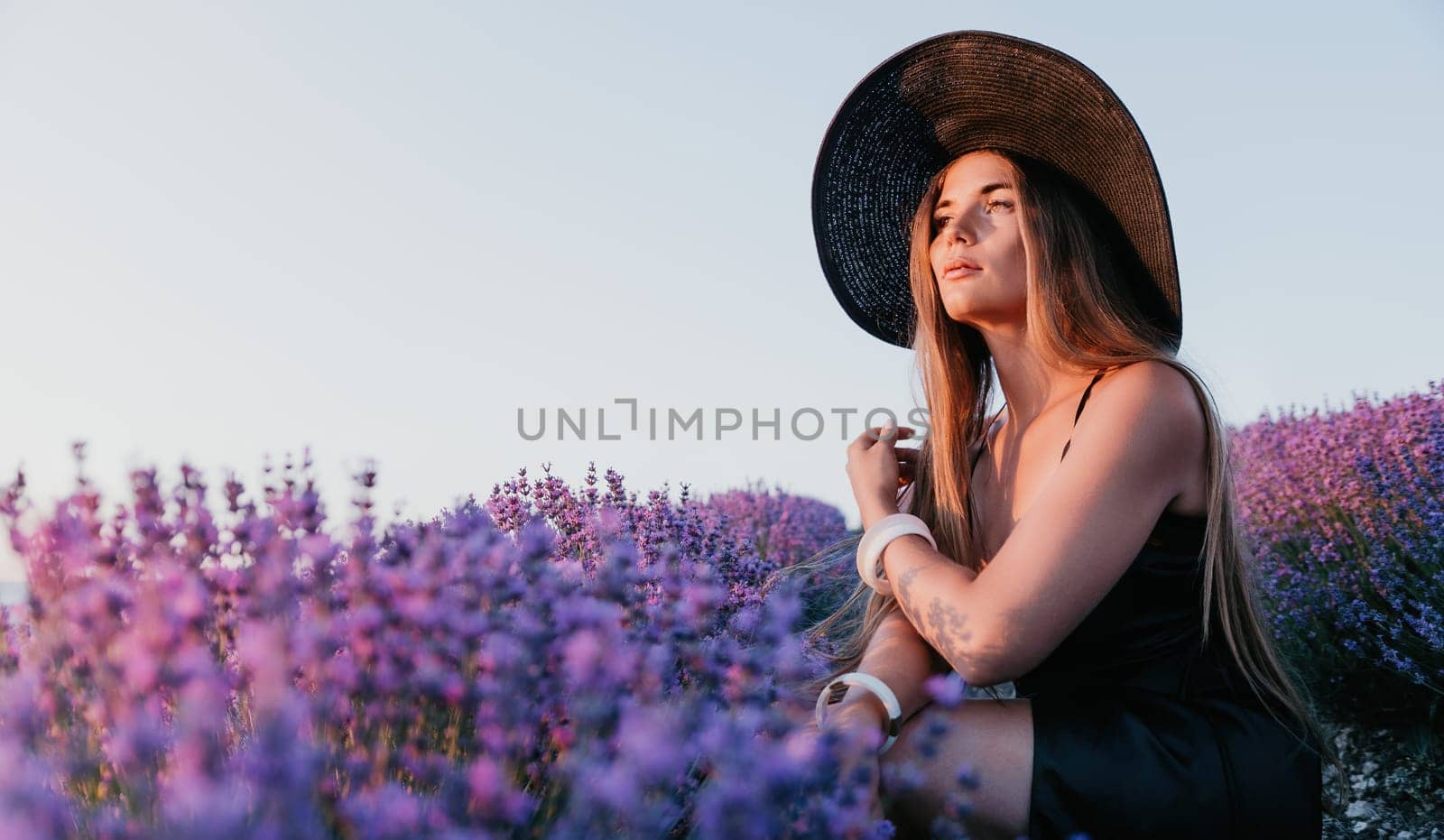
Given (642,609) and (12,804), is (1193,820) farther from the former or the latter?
(12,804)

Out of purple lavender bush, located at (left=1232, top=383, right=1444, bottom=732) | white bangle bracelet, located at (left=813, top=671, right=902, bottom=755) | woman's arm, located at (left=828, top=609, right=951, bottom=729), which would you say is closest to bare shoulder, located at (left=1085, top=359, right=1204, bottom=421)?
woman's arm, located at (left=828, top=609, right=951, bottom=729)

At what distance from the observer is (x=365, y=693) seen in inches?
40.2

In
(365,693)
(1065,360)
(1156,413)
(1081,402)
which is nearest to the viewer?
(365,693)

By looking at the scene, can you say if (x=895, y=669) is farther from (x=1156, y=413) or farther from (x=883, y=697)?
(x=1156, y=413)

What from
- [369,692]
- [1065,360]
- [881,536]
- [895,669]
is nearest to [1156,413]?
[1065,360]

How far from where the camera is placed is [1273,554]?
461 centimetres

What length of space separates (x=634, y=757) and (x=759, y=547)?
4.74 m

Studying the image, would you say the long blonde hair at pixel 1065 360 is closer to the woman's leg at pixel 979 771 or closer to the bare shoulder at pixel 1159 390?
the bare shoulder at pixel 1159 390

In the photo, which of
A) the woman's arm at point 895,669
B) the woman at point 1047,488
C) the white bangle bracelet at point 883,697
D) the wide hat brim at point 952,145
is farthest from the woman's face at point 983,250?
the white bangle bracelet at point 883,697

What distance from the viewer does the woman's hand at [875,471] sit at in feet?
7.50

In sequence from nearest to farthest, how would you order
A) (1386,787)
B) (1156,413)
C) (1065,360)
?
(1156,413), (1065,360), (1386,787)

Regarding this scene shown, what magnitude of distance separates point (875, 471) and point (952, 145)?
1036mm

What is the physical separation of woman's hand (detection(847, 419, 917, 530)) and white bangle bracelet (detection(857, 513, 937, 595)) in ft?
0.28

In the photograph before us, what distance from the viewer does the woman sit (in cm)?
181
